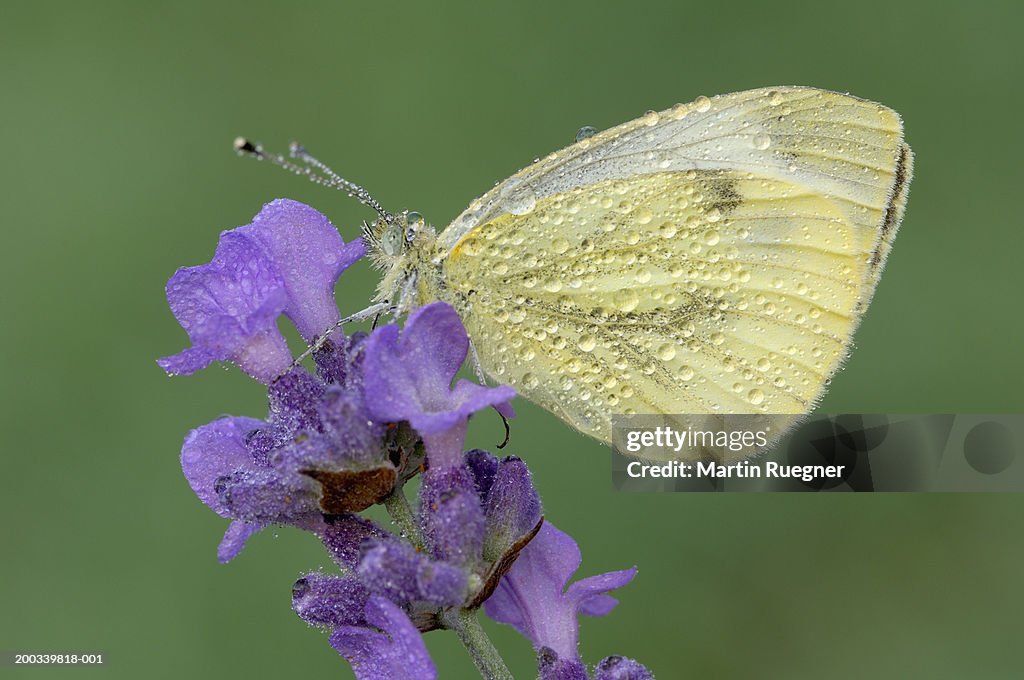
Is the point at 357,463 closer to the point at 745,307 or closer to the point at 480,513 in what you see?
the point at 480,513

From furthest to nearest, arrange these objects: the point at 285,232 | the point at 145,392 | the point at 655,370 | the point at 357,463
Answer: the point at 145,392, the point at 655,370, the point at 285,232, the point at 357,463

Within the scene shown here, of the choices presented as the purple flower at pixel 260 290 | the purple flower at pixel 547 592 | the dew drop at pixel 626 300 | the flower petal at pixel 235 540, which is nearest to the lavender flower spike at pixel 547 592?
the purple flower at pixel 547 592

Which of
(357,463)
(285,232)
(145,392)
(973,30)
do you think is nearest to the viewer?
(357,463)

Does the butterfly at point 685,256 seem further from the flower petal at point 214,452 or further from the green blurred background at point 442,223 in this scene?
the green blurred background at point 442,223

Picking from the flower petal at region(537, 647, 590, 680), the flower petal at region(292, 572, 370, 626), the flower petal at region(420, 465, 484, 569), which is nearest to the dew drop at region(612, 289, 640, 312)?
the flower petal at region(420, 465, 484, 569)

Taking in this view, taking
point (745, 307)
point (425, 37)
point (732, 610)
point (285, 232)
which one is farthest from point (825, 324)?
point (425, 37)

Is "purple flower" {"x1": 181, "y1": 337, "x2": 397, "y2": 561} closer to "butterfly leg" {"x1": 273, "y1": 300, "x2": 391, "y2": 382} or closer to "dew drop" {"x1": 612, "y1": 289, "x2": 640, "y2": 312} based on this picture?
"butterfly leg" {"x1": 273, "y1": 300, "x2": 391, "y2": 382}
